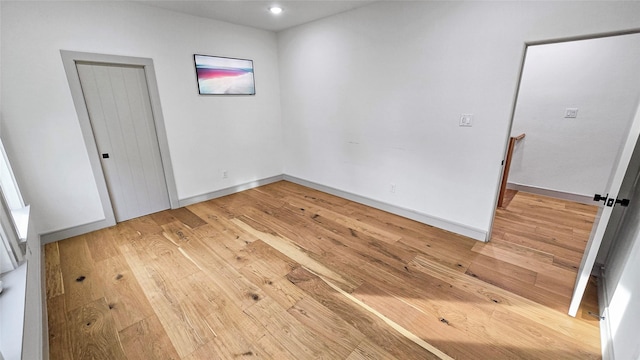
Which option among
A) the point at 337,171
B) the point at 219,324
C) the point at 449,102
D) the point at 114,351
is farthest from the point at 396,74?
the point at 114,351

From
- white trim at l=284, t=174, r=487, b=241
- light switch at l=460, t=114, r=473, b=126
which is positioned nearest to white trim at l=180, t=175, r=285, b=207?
white trim at l=284, t=174, r=487, b=241

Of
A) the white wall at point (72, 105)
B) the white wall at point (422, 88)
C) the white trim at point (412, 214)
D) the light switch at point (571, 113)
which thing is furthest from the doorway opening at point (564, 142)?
the white wall at point (72, 105)

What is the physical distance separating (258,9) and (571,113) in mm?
4438

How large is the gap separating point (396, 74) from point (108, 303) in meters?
3.50

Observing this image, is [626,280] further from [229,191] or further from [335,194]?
[229,191]

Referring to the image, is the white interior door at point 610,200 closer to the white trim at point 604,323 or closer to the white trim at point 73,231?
the white trim at point 604,323

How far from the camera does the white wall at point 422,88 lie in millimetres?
2254

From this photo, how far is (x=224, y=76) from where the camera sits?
382cm

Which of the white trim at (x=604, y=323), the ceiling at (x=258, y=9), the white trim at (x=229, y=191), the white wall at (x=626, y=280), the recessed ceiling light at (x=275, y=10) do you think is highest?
the ceiling at (x=258, y=9)

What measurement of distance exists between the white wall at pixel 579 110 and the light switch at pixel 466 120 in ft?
7.09

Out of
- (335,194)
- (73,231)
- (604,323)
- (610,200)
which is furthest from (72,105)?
(604,323)

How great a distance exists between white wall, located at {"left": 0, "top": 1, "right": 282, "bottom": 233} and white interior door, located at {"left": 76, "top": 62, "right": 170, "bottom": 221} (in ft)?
0.58

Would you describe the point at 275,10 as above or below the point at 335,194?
above

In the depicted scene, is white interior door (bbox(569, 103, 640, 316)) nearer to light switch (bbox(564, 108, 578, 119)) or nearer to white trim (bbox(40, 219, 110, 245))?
light switch (bbox(564, 108, 578, 119))
